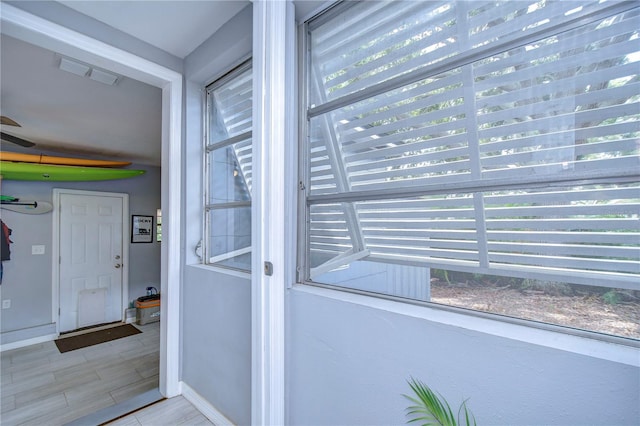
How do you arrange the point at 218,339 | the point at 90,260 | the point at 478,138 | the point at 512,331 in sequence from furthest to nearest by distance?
the point at 90,260 → the point at 218,339 → the point at 478,138 → the point at 512,331

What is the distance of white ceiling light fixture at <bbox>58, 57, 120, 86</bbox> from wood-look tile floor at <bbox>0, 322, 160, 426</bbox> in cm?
240

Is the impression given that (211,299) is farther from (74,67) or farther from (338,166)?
(74,67)

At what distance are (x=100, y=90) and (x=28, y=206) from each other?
2.38m

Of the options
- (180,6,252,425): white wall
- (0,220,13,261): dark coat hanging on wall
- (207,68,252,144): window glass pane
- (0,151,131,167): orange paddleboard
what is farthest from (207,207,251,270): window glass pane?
(0,220,13,261): dark coat hanging on wall

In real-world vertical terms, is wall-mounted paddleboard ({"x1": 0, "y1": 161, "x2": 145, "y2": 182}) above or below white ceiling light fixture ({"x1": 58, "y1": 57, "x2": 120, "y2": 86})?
below

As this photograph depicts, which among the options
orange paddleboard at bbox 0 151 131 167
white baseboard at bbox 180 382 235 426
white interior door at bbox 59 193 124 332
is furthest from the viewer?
white interior door at bbox 59 193 124 332

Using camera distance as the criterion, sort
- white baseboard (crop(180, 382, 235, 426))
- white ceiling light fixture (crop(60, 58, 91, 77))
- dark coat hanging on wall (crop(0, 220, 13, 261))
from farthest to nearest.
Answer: dark coat hanging on wall (crop(0, 220, 13, 261)), white ceiling light fixture (crop(60, 58, 91, 77)), white baseboard (crop(180, 382, 235, 426))

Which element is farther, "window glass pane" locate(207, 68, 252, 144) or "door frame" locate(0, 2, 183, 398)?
"door frame" locate(0, 2, 183, 398)

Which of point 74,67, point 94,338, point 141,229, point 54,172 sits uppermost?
point 74,67

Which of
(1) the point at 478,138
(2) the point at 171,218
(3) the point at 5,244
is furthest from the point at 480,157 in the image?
(3) the point at 5,244

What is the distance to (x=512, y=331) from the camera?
797 mm

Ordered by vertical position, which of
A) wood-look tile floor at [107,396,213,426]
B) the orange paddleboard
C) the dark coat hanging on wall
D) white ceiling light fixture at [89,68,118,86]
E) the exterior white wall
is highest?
white ceiling light fixture at [89,68,118,86]

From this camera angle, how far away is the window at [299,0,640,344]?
78 centimetres

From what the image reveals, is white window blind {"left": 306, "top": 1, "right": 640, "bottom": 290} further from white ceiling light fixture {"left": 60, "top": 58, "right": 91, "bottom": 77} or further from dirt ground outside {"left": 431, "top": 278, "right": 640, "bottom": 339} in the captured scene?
white ceiling light fixture {"left": 60, "top": 58, "right": 91, "bottom": 77}
